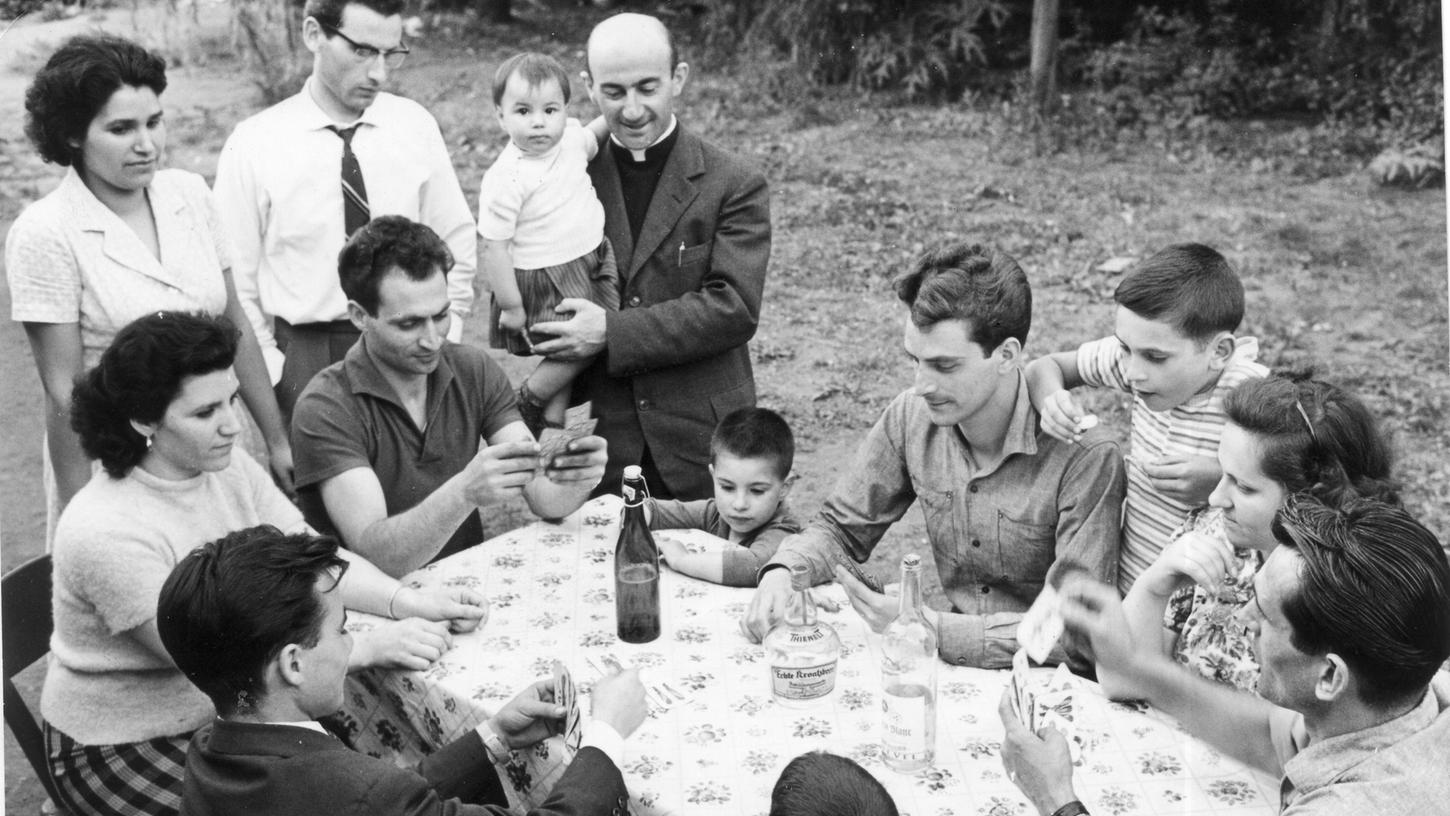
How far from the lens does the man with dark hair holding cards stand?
136 inches

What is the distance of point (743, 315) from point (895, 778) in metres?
2.18

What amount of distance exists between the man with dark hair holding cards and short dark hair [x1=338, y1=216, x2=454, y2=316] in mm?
1363

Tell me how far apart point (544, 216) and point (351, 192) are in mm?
724

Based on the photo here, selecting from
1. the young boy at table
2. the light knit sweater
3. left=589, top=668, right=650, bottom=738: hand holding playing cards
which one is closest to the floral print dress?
Answer: the young boy at table

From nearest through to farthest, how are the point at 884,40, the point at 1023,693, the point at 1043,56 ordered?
the point at 1023,693 < the point at 1043,56 < the point at 884,40

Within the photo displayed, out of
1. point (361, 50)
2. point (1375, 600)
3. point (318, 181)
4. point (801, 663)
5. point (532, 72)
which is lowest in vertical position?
point (801, 663)

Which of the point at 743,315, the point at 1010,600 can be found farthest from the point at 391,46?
the point at 1010,600

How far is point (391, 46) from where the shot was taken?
4.84 metres

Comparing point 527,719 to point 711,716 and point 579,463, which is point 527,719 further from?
point 579,463

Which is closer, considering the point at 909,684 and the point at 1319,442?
the point at 909,684

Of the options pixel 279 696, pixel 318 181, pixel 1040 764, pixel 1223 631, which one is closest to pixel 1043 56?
pixel 318 181

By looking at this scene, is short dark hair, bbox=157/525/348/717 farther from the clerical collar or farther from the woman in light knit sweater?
the clerical collar

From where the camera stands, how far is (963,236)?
32.0 ft

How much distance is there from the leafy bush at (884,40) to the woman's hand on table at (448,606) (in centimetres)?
1055
